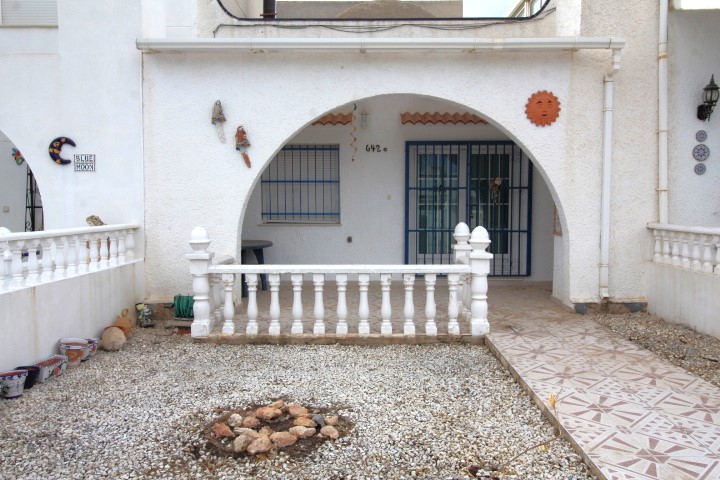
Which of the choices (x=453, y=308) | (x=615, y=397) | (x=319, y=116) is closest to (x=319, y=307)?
(x=453, y=308)

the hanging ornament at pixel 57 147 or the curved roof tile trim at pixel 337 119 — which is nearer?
the hanging ornament at pixel 57 147

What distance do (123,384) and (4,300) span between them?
1179mm

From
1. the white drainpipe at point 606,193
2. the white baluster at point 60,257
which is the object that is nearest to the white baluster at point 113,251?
the white baluster at point 60,257

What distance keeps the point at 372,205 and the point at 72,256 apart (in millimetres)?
4826

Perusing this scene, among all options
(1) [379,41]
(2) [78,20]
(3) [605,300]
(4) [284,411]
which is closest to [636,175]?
(3) [605,300]

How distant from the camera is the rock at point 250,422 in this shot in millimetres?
3556

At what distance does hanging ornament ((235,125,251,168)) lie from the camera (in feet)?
21.7

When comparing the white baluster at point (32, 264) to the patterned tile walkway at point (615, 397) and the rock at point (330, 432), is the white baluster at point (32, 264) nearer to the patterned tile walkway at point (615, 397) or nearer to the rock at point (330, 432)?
the rock at point (330, 432)

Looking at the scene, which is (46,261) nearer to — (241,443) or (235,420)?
(235,420)

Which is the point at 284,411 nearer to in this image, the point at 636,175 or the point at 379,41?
the point at 379,41

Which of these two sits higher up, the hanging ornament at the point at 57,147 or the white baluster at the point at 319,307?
the hanging ornament at the point at 57,147

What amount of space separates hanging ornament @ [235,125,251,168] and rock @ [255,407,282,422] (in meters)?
3.73

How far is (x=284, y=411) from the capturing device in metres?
3.80

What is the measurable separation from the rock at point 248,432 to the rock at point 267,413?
197 millimetres
